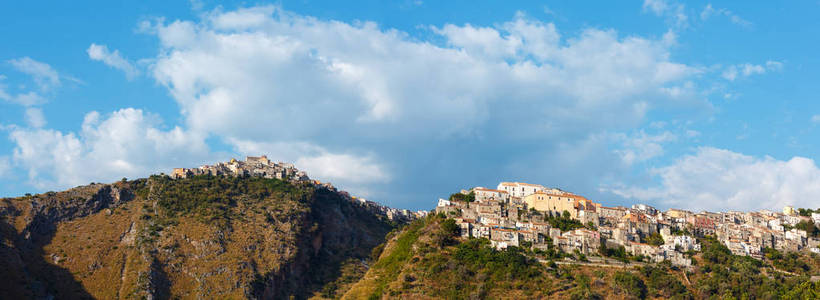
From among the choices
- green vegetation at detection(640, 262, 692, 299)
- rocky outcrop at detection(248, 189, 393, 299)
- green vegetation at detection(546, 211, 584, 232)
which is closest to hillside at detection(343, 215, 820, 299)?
green vegetation at detection(640, 262, 692, 299)

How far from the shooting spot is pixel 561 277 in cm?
8494

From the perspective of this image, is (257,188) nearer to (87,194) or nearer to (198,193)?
(198,193)

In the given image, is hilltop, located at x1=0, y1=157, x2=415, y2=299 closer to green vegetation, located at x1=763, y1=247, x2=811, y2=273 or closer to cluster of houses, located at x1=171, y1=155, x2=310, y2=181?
cluster of houses, located at x1=171, y1=155, x2=310, y2=181

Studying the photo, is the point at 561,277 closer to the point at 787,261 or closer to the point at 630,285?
the point at 630,285

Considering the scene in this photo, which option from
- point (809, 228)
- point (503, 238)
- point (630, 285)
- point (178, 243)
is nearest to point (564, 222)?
point (503, 238)

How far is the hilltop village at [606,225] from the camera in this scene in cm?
9362

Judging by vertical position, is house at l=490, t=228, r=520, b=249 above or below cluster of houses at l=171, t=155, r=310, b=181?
below

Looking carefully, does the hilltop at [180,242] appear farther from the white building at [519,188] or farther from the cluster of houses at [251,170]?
the white building at [519,188]

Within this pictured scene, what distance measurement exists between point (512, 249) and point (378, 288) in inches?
742

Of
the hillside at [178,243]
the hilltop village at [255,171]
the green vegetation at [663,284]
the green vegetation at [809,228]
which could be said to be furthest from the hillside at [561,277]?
the hilltop village at [255,171]

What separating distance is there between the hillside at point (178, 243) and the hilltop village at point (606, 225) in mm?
23149

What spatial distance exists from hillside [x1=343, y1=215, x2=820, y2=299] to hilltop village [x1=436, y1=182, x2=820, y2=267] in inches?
107

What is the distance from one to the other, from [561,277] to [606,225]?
70.5ft

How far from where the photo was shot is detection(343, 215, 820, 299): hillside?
82250mm
